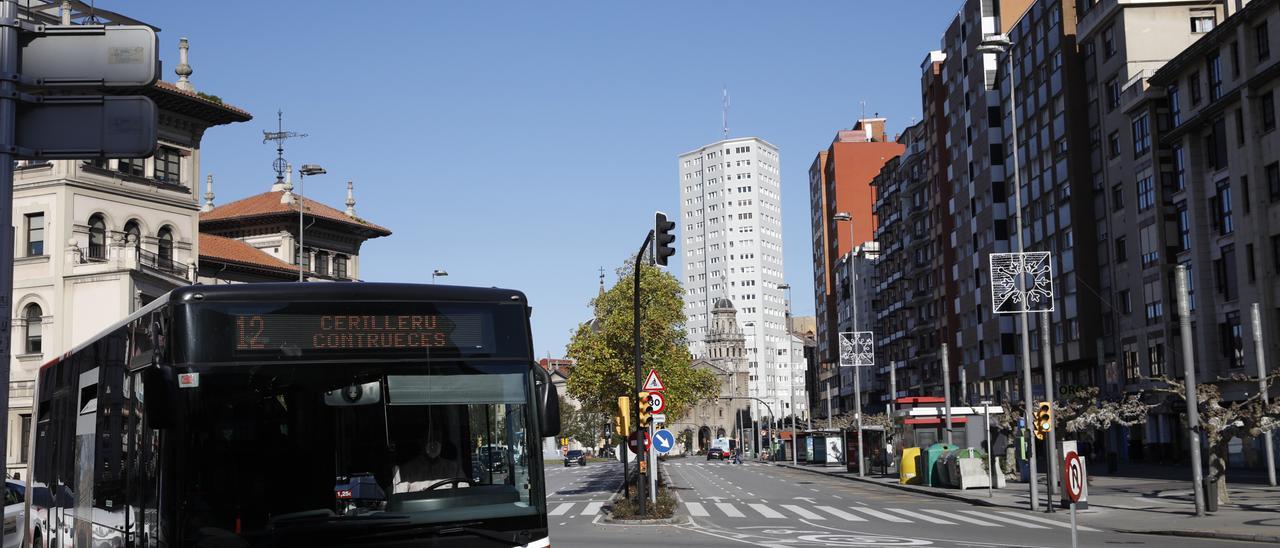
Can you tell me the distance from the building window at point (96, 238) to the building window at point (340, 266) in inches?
881

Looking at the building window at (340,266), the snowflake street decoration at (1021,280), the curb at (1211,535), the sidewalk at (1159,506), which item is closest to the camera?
the curb at (1211,535)

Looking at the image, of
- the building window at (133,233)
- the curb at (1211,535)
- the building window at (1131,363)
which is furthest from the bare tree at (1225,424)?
the building window at (133,233)

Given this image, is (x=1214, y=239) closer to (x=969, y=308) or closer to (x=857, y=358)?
(x=857, y=358)

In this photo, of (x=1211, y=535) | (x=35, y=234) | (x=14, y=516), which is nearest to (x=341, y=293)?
(x=14, y=516)

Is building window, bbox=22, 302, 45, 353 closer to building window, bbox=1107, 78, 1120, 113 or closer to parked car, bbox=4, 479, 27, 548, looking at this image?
parked car, bbox=4, 479, 27, 548

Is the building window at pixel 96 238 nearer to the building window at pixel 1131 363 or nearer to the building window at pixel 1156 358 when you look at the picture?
the building window at pixel 1156 358

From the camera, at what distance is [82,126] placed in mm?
8086

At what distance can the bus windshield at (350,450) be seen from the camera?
8.26 metres

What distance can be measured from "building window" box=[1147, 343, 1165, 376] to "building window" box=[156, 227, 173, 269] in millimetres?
43224

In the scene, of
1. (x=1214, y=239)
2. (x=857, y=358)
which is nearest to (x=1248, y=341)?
(x=1214, y=239)

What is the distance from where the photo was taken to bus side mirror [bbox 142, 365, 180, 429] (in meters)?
7.99

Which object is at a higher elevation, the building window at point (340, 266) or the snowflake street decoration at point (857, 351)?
the building window at point (340, 266)

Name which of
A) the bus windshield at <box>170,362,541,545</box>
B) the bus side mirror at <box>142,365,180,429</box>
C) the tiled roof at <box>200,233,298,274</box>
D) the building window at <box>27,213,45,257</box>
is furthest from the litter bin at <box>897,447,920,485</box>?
the bus side mirror at <box>142,365,180,429</box>

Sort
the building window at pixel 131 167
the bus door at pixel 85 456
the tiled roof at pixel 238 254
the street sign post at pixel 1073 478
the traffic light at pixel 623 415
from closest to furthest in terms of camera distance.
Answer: the bus door at pixel 85 456
the street sign post at pixel 1073 478
the traffic light at pixel 623 415
the building window at pixel 131 167
the tiled roof at pixel 238 254
